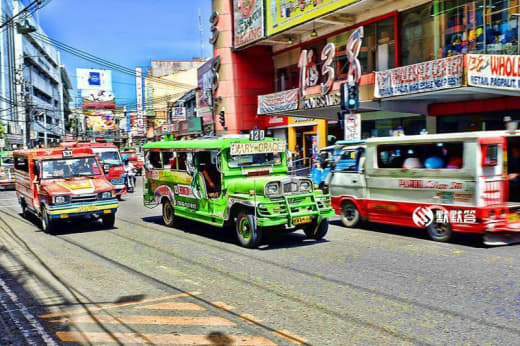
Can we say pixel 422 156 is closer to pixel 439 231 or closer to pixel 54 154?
pixel 439 231

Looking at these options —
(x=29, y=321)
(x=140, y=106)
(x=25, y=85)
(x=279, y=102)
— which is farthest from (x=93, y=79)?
(x=29, y=321)

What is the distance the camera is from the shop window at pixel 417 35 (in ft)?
68.6

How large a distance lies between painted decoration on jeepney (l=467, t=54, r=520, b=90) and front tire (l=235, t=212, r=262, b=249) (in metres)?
9.58

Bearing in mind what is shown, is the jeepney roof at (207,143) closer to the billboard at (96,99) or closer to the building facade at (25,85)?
the building facade at (25,85)

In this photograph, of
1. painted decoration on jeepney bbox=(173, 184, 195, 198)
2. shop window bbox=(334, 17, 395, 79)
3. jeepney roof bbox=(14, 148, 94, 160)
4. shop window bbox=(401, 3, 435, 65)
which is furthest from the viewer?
shop window bbox=(334, 17, 395, 79)

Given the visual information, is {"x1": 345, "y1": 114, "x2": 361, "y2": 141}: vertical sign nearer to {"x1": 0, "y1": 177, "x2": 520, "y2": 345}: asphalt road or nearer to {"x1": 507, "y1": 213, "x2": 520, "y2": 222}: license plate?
{"x1": 0, "y1": 177, "x2": 520, "y2": 345}: asphalt road

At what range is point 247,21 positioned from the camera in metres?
30.2

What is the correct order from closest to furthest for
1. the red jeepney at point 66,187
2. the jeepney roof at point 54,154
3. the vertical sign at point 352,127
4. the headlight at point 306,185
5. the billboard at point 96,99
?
the headlight at point 306,185 < the red jeepney at point 66,187 < the jeepney roof at point 54,154 < the vertical sign at point 352,127 < the billboard at point 96,99

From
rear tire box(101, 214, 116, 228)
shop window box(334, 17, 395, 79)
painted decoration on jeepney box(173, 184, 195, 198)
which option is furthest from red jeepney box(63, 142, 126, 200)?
shop window box(334, 17, 395, 79)

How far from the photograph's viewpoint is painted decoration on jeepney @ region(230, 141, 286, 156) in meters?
11.0

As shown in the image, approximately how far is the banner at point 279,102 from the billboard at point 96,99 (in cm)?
7621

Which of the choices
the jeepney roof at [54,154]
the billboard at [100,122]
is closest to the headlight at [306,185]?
the jeepney roof at [54,154]

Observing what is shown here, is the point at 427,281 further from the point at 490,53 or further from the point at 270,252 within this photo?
the point at 490,53

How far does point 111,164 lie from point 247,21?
1437 cm
